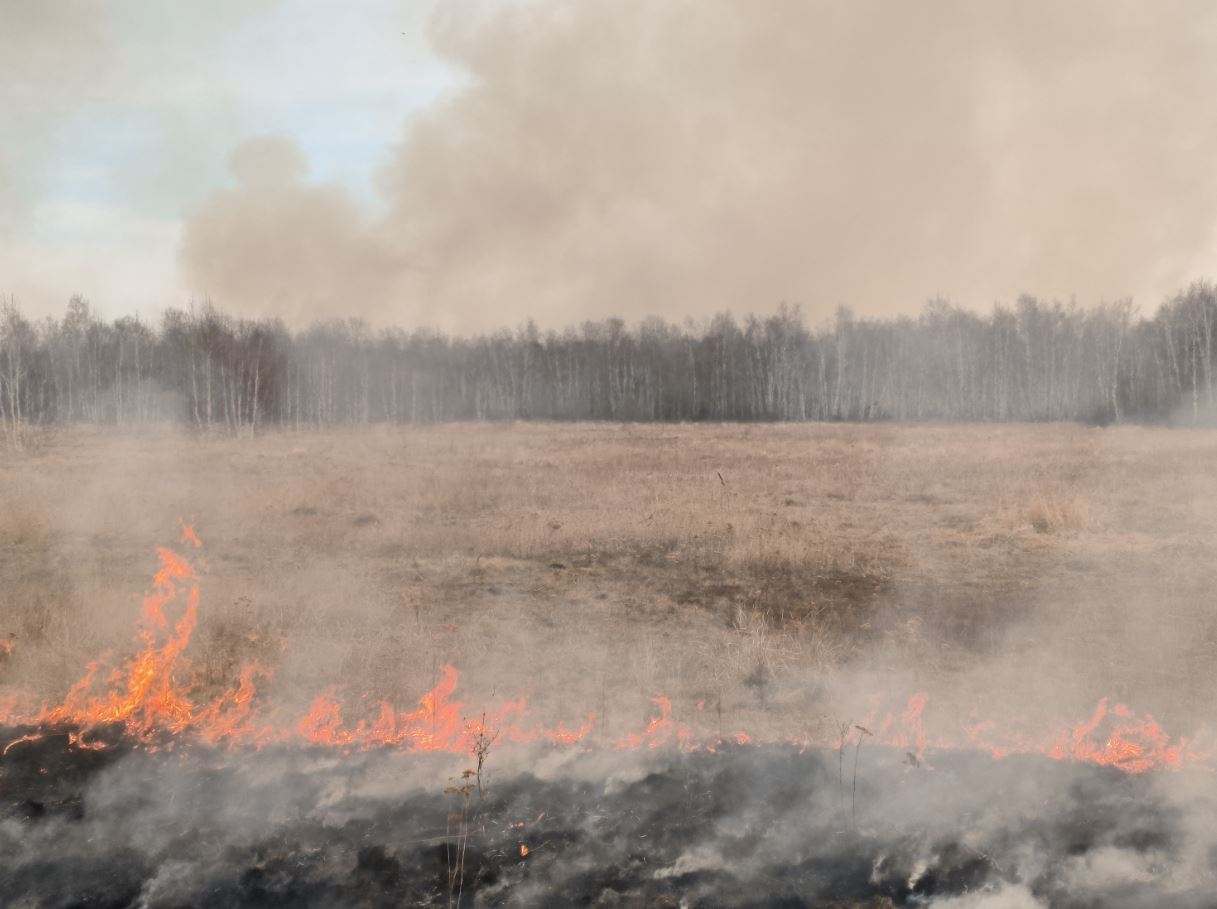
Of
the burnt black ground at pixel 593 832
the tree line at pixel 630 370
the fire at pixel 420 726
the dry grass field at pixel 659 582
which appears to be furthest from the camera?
the tree line at pixel 630 370

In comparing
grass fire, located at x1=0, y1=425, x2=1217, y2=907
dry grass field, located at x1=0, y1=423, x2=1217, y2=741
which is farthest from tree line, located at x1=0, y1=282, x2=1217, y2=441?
grass fire, located at x1=0, y1=425, x2=1217, y2=907

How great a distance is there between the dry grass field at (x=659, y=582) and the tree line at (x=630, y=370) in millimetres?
10165

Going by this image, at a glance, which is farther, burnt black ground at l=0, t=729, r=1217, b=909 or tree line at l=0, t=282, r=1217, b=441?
tree line at l=0, t=282, r=1217, b=441

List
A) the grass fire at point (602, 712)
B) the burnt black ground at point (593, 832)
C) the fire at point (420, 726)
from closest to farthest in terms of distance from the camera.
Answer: the burnt black ground at point (593, 832) → the grass fire at point (602, 712) → the fire at point (420, 726)

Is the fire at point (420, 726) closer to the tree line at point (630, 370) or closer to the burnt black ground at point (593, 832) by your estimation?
the burnt black ground at point (593, 832)

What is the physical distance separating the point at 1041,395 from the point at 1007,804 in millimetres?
51402

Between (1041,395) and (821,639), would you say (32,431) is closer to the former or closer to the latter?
(821,639)

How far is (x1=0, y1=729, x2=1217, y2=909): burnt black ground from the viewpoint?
18.1 feet

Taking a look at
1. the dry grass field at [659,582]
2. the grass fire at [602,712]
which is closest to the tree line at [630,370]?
the dry grass field at [659,582]

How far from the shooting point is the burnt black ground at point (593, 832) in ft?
18.1

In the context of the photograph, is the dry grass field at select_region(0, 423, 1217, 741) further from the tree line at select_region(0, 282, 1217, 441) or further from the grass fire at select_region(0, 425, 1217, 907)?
the tree line at select_region(0, 282, 1217, 441)

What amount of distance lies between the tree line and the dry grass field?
1016 cm

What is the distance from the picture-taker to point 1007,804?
6.35 m

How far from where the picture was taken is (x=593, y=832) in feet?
20.1
